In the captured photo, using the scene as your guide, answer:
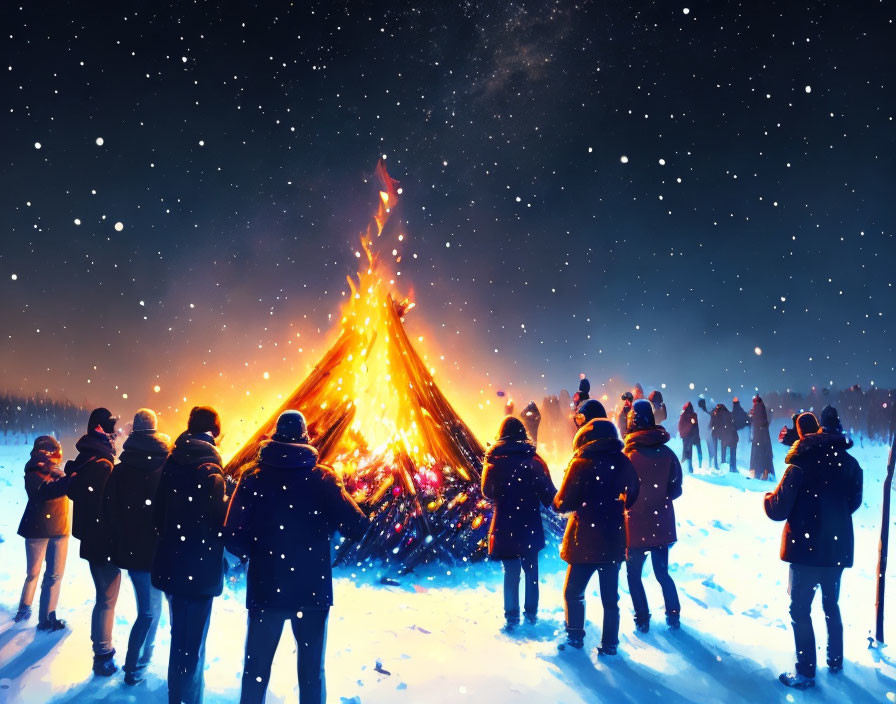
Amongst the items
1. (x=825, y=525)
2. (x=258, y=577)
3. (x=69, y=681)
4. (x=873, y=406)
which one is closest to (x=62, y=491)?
(x=69, y=681)

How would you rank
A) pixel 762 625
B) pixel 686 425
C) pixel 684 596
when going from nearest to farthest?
pixel 762 625
pixel 684 596
pixel 686 425

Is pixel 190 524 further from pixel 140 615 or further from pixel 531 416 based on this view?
pixel 531 416

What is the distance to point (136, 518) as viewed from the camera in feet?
15.0

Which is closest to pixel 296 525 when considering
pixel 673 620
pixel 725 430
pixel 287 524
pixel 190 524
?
pixel 287 524

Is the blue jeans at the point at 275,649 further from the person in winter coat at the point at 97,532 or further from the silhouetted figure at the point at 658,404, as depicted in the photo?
the silhouetted figure at the point at 658,404

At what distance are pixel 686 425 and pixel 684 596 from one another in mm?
10648

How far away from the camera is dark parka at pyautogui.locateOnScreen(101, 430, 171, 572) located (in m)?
4.52

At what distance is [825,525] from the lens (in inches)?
181

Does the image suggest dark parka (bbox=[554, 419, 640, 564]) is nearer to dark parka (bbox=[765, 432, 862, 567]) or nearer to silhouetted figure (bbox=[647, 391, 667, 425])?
dark parka (bbox=[765, 432, 862, 567])

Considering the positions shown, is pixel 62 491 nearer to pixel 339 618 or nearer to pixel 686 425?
pixel 339 618

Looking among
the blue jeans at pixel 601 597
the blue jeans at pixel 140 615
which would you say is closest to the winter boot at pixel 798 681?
the blue jeans at pixel 601 597

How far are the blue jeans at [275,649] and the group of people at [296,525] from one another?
0.01 metres

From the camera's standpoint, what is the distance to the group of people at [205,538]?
362 centimetres

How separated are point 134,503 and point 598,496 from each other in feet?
12.4
